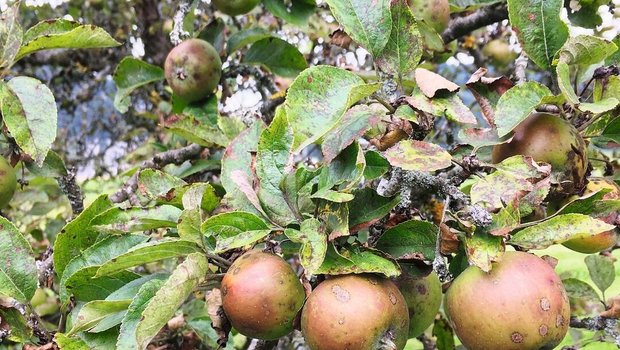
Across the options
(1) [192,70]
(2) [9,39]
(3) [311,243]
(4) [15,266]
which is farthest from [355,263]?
(1) [192,70]

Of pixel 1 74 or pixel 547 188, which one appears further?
pixel 1 74

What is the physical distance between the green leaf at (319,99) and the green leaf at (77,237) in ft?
1.76

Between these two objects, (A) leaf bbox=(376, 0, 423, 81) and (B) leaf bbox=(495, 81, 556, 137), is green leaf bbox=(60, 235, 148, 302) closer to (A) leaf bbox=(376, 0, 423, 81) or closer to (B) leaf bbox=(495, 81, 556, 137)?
(A) leaf bbox=(376, 0, 423, 81)

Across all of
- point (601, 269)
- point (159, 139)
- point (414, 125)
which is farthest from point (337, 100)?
point (159, 139)

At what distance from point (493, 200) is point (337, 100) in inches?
12.3

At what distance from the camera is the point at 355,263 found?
104 centimetres

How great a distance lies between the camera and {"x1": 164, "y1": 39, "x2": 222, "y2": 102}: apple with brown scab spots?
6.62 ft

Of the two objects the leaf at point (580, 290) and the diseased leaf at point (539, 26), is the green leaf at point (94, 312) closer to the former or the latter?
the diseased leaf at point (539, 26)

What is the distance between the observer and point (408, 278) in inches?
48.5

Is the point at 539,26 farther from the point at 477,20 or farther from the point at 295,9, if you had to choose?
the point at 295,9

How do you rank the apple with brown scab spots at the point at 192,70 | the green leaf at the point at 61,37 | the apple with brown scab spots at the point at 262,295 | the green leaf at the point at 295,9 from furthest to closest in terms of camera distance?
1. the green leaf at the point at 295,9
2. the apple with brown scab spots at the point at 192,70
3. the green leaf at the point at 61,37
4. the apple with brown scab spots at the point at 262,295

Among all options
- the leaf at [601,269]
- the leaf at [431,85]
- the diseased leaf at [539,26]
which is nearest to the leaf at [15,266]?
the leaf at [431,85]

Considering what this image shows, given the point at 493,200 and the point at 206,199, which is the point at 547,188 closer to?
the point at 493,200

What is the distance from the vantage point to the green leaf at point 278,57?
2.21 metres
